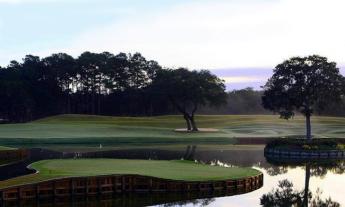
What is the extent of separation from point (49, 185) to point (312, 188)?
19.2m

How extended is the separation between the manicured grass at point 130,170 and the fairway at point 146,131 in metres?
31.3

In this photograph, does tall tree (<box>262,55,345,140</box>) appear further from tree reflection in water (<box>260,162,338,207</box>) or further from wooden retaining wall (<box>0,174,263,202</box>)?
wooden retaining wall (<box>0,174,263,202</box>)

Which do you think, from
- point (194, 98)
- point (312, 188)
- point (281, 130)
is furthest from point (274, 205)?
point (281, 130)

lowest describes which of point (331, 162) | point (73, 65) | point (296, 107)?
point (331, 162)

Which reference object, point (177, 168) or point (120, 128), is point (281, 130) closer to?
point (120, 128)

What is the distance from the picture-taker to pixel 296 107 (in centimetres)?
7706

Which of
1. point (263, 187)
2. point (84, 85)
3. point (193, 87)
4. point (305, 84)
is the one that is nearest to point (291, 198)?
point (263, 187)

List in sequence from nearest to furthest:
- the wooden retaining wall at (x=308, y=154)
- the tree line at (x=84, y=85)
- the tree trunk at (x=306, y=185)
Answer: the tree trunk at (x=306, y=185)
the wooden retaining wall at (x=308, y=154)
the tree line at (x=84, y=85)

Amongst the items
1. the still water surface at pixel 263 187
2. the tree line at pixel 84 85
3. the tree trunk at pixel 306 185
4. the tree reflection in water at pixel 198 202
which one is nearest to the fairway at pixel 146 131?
the still water surface at pixel 263 187

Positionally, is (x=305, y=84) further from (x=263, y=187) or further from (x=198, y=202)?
(x=198, y=202)

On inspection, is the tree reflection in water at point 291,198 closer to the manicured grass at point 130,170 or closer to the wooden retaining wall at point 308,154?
the manicured grass at point 130,170

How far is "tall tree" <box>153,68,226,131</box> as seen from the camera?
105m

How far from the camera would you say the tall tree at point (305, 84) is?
74750 mm

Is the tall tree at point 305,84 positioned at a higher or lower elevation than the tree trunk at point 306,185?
higher
